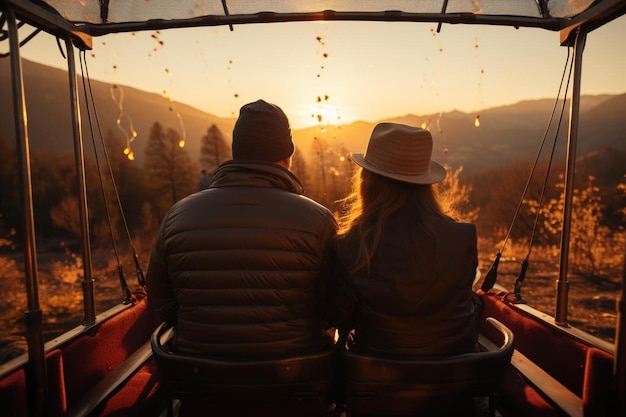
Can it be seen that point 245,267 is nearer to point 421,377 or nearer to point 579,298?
point 421,377

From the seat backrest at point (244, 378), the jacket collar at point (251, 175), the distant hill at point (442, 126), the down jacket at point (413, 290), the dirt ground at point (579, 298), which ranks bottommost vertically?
the dirt ground at point (579, 298)

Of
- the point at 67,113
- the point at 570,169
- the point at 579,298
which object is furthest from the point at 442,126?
the point at 570,169

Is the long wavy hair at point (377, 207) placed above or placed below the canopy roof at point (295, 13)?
below

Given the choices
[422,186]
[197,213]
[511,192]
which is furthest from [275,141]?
[511,192]

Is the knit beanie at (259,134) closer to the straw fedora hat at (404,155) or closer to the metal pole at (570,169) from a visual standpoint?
the straw fedora hat at (404,155)

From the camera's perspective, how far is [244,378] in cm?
154

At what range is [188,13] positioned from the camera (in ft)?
9.14

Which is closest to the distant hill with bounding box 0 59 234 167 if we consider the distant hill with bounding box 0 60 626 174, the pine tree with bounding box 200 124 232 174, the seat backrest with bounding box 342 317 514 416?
the distant hill with bounding box 0 60 626 174

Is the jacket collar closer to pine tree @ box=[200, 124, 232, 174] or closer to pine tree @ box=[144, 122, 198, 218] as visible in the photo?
pine tree @ box=[200, 124, 232, 174]

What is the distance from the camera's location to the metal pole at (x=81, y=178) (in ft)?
8.65

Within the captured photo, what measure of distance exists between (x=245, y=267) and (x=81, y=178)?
1.76 metres

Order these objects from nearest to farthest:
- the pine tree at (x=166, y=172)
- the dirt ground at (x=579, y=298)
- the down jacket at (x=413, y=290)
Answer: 1. the down jacket at (x=413, y=290)
2. the dirt ground at (x=579, y=298)
3. the pine tree at (x=166, y=172)

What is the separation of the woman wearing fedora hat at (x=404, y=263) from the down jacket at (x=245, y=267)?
0.16 m

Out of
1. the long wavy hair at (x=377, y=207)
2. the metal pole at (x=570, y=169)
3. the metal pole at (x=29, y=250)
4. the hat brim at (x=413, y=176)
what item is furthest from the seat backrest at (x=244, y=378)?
the metal pole at (x=570, y=169)
